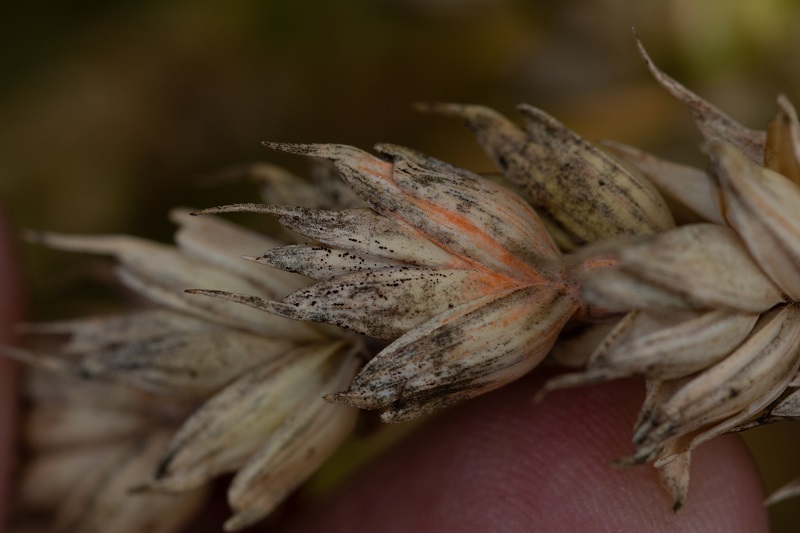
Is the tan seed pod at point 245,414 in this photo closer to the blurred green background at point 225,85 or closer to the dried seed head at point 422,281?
the dried seed head at point 422,281

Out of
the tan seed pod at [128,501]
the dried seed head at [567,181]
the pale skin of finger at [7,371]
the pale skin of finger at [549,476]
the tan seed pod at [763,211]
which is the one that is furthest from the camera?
the pale skin of finger at [7,371]

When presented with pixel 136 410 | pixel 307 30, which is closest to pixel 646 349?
pixel 136 410

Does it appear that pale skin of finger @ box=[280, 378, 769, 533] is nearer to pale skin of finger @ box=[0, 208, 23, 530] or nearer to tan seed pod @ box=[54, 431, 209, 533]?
tan seed pod @ box=[54, 431, 209, 533]

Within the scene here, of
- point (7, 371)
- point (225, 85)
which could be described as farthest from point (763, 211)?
point (225, 85)

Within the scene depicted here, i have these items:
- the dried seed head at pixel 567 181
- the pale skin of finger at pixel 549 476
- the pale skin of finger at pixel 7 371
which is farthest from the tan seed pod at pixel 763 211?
the pale skin of finger at pixel 7 371

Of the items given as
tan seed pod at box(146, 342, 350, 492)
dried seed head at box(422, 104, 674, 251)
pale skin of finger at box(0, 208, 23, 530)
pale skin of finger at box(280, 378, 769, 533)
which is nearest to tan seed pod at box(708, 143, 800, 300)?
dried seed head at box(422, 104, 674, 251)
